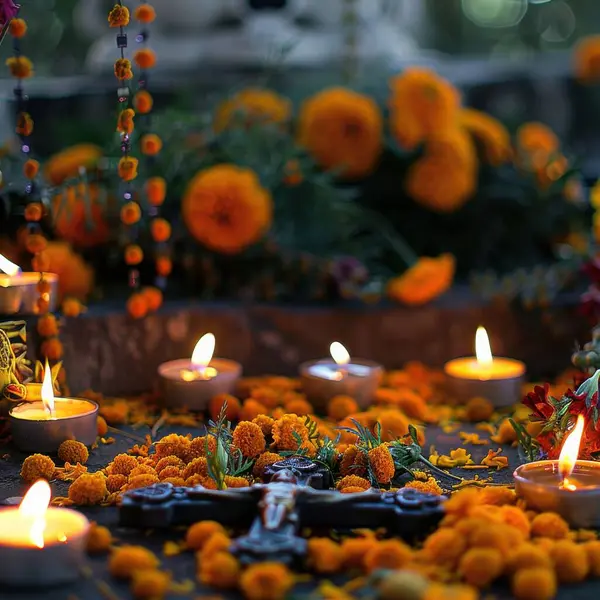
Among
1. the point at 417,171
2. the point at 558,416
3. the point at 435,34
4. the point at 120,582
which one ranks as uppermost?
the point at 435,34

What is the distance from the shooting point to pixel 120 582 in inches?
44.2

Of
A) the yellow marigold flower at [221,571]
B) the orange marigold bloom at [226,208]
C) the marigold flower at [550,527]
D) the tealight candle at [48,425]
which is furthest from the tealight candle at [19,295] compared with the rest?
the marigold flower at [550,527]

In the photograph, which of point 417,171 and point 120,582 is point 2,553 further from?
point 417,171

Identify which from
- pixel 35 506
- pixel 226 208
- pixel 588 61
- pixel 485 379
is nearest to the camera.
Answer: pixel 35 506

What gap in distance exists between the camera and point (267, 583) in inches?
40.7

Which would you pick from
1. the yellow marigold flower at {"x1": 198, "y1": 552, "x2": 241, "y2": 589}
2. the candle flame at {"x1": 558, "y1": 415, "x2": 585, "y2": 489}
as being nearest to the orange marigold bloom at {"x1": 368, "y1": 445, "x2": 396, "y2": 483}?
the candle flame at {"x1": 558, "y1": 415, "x2": 585, "y2": 489}

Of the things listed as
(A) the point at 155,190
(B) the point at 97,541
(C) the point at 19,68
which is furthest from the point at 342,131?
(B) the point at 97,541

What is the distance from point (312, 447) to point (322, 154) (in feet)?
3.44

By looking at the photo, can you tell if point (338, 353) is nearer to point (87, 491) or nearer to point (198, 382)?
point (198, 382)

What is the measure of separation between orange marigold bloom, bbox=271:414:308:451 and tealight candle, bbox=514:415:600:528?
0.35m

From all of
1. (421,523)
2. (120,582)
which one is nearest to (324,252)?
(421,523)

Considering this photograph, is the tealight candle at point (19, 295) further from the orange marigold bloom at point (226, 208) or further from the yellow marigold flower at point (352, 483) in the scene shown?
the yellow marigold flower at point (352, 483)

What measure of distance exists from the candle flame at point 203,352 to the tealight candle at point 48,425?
245 mm

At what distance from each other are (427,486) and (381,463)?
76 mm
